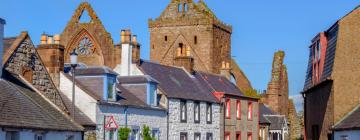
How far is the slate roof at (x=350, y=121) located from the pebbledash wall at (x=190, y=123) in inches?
699

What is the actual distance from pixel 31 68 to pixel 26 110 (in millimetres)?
4345

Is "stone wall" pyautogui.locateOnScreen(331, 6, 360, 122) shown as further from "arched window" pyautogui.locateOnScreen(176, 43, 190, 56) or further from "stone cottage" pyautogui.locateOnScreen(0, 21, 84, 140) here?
"arched window" pyautogui.locateOnScreen(176, 43, 190, 56)

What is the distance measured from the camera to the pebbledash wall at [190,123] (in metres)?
50.9

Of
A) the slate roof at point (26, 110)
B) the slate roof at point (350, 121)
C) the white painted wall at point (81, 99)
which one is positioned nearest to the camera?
the slate roof at point (26, 110)

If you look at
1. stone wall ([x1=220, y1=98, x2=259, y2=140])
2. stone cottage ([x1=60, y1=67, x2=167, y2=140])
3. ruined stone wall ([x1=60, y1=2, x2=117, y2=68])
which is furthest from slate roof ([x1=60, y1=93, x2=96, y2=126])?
ruined stone wall ([x1=60, y1=2, x2=117, y2=68])

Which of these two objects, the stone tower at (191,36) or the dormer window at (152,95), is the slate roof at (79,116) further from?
the stone tower at (191,36)

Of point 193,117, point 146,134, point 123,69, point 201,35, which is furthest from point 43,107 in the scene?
point 201,35

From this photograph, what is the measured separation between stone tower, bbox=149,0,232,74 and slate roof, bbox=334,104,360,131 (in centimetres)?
7069

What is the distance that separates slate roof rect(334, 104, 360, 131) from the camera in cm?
3203

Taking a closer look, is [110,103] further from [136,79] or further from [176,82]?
[176,82]

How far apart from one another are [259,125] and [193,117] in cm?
1622

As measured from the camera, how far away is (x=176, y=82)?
55.0m

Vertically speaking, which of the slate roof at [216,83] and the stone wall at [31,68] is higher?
the slate roof at [216,83]

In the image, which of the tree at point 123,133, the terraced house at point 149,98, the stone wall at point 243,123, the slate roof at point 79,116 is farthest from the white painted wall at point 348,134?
the stone wall at point 243,123
